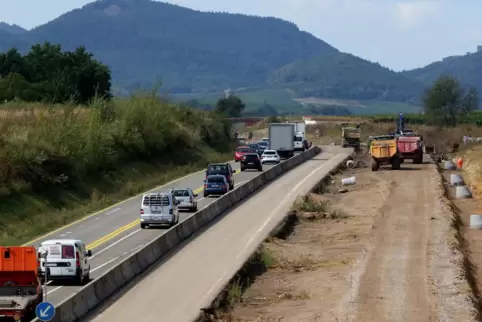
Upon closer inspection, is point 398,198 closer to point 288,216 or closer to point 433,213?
point 433,213

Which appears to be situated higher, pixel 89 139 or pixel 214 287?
pixel 89 139

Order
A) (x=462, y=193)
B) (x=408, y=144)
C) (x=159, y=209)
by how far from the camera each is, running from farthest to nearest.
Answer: (x=408, y=144) < (x=462, y=193) < (x=159, y=209)

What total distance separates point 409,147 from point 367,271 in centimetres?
5171

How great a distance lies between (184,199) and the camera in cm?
5059

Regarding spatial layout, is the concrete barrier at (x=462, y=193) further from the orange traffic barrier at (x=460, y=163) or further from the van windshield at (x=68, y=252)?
the van windshield at (x=68, y=252)

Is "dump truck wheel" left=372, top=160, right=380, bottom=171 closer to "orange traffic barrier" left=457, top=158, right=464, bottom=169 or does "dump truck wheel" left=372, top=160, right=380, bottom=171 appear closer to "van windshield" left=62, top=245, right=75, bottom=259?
"orange traffic barrier" left=457, top=158, right=464, bottom=169

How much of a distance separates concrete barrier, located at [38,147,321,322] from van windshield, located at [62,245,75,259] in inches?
45.2

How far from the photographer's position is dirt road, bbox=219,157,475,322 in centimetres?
2733

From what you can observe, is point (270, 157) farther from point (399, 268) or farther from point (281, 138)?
point (399, 268)

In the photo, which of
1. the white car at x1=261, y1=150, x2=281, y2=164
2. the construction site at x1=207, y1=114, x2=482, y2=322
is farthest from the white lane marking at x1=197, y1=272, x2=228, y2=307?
the white car at x1=261, y1=150, x2=281, y2=164

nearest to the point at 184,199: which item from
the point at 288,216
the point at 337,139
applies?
the point at 288,216

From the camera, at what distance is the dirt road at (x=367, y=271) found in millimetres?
27328

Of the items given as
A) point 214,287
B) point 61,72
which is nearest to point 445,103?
point 61,72

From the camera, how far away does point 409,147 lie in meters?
84.4
